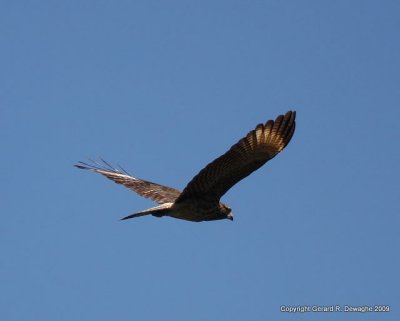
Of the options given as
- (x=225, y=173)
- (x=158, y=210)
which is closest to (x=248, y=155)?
(x=225, y=173)

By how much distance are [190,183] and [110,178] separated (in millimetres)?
3385

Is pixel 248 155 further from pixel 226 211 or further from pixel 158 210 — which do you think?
pixel 158 210

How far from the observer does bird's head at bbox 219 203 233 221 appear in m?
14.6

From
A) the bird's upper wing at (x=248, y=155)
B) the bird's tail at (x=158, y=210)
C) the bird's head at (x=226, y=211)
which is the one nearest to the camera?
the bird's upper wing at (x=248, y=155)

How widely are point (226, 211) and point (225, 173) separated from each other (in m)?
1.22

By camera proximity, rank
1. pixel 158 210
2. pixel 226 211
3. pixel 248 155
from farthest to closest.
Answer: pixel 226 211 < pixel 158 210 < pixel 248 155

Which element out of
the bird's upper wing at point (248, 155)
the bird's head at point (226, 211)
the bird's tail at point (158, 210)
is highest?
the bird's upper wing at point (248, 155)

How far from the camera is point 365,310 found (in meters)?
13.9

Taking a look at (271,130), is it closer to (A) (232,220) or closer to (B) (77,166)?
(A) (232,220)

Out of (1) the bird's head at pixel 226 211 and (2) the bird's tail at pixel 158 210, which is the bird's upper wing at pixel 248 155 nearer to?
(2) the bird's tail at pixel 158 210

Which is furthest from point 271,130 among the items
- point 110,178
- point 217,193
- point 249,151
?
point 110,178

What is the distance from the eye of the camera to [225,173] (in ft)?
45.0

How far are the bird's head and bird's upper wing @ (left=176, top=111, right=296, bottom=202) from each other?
0.74 m

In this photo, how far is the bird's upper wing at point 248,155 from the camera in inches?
527
